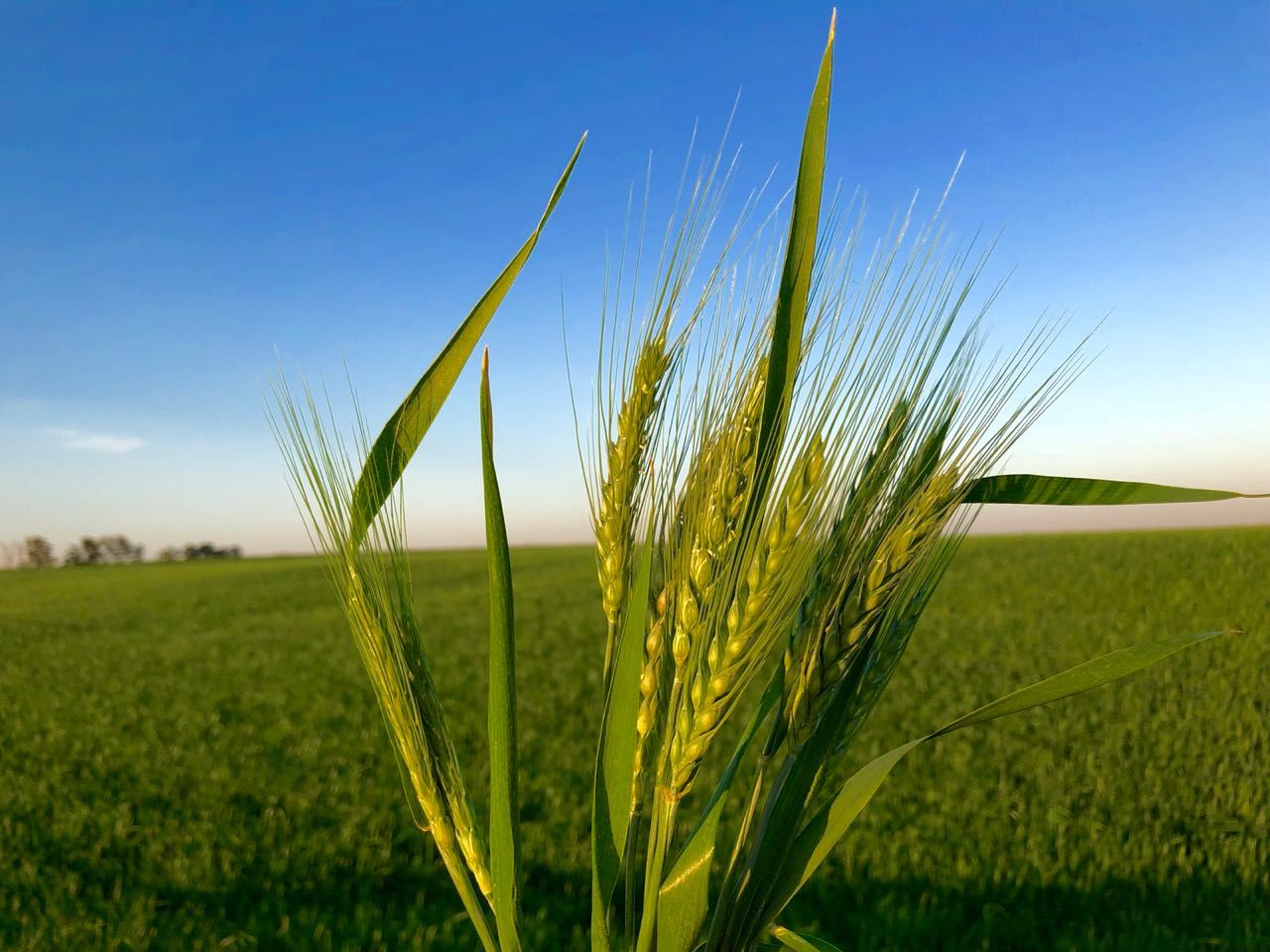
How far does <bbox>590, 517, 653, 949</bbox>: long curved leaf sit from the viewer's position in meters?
0.94

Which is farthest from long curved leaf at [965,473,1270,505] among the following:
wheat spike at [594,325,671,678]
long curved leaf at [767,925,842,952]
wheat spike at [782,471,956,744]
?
long curved leaf at [767,925,842,952]

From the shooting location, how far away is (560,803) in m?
4.23

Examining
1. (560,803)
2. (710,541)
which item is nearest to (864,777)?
(710,541)

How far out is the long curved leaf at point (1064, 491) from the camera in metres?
1.08

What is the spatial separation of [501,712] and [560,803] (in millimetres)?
3535

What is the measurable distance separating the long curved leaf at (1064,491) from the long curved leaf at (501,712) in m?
0.58

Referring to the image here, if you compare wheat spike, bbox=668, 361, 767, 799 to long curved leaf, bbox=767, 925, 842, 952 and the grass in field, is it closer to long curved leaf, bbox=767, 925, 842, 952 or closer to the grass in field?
long curved leaf, bbox=767, 925, 842, 952

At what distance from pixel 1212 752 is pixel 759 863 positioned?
213 inches

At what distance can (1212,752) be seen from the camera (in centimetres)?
509

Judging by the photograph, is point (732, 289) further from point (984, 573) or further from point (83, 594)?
point (83, 594)

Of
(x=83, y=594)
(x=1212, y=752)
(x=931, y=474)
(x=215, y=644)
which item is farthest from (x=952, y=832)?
(x=83, y=594)

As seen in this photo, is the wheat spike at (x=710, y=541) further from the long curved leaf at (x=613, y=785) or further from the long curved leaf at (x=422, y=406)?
the long curved leaf at (x=422, y=406)

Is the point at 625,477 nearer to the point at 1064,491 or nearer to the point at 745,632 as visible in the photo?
the point at 745,632

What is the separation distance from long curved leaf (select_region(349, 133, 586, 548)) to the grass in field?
90.2 inches
